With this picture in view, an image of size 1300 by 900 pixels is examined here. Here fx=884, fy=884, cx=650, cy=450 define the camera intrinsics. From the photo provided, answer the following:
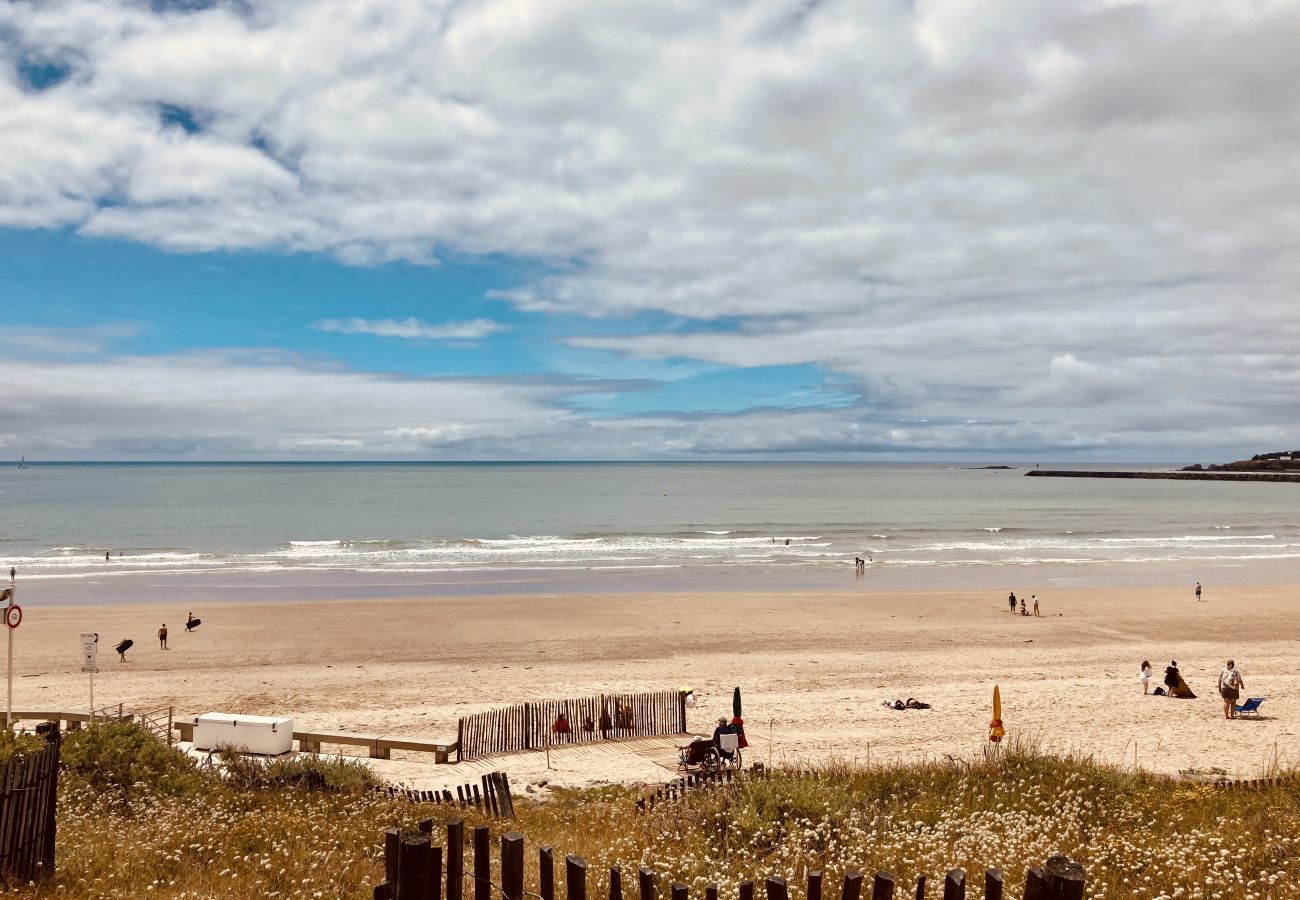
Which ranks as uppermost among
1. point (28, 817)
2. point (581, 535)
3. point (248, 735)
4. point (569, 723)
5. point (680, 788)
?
point (28, 817)

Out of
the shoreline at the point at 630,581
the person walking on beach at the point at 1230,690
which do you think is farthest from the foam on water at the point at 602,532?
the person walking on beach at the point at 1230,690

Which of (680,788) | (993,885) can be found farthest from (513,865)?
(680,788)

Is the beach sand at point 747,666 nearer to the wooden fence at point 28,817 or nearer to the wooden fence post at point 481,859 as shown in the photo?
the wooden fence at point 28,817

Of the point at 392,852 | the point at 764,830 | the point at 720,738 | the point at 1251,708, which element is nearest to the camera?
the point at 392,852

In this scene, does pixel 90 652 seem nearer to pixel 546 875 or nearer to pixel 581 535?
pixel 546 875

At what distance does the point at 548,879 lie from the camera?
5.58 m

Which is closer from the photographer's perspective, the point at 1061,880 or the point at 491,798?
the point at 1061,880

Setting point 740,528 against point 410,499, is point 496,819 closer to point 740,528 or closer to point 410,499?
point 740,528

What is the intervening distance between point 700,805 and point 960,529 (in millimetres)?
72853

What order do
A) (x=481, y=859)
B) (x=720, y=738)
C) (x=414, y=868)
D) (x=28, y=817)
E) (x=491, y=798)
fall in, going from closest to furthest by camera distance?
(x=414, y=868), (x=481, y=859), (x=28, y=817), (x=491, y=798), (x=720, y=738)

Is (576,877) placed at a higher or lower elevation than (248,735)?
higher

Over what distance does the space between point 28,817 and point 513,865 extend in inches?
170

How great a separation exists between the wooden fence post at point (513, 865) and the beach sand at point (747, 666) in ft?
25.2

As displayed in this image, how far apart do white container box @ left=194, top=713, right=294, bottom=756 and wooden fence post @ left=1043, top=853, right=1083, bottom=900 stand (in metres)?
13.4
